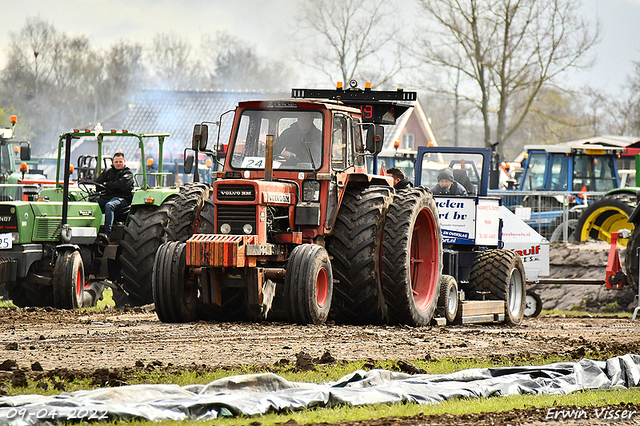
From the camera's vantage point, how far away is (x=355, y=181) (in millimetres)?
11555

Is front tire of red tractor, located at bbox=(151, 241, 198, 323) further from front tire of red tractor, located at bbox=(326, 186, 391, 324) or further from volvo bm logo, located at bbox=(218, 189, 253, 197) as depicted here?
front tire of red tractor, located at bbox=(326, 186, 391, 324)

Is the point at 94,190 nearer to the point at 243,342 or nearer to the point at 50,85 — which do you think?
the point at 243,342

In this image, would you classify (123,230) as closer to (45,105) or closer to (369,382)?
(369,382)

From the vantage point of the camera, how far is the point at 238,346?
348 inches

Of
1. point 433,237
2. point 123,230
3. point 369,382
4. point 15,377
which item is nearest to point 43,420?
point 15,377

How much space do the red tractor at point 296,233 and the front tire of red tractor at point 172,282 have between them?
11 millimetres

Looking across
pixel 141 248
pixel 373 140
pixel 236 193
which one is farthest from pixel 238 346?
pixel 141 248

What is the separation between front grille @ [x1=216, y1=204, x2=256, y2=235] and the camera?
10.6m

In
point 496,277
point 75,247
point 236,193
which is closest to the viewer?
point 236,193

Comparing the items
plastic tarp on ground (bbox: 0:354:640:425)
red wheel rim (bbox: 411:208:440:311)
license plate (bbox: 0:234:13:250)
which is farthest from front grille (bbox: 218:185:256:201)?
license plate (bbox: 0:234:13:250)

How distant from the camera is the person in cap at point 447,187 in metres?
14.7

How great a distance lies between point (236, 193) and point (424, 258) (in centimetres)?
324

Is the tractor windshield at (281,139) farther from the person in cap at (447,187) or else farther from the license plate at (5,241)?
the person in cap at (447,187)

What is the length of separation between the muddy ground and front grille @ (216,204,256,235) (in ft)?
3.63
